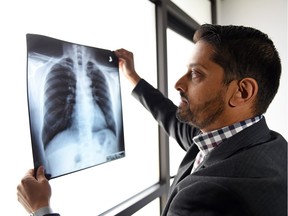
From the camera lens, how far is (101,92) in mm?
815

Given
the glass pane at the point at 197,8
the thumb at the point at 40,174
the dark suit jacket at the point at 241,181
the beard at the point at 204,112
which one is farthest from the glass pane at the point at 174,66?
the thumb at the point at 40,174

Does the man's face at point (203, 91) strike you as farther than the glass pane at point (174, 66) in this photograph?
No

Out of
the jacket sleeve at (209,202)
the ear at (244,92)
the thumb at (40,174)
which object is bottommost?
the jacket sleeve at (209,202)

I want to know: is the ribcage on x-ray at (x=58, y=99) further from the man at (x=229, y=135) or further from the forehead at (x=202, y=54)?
the forehead at (x=202, y=54)

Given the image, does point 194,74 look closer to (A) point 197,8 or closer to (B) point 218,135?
(B) point 218,135

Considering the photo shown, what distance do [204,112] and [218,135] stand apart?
0.24 ft

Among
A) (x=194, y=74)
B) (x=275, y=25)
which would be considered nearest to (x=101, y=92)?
(x=194, y=74)

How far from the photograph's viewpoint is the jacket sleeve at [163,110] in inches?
38.9

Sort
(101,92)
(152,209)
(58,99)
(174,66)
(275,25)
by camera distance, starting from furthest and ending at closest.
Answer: (275,25) < (174,66) < (152,209) < (101,92) < (58,99)

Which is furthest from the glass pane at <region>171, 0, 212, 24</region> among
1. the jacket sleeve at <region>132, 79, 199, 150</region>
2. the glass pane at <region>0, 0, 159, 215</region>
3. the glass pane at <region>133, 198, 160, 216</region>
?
the glass pane at <region>133, 198, 160, 216</region>

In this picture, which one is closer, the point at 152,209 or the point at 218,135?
the point at 218,135

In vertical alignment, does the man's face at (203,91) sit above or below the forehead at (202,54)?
below

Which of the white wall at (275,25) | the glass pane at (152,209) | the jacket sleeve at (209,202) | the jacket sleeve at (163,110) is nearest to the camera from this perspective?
the jacket sleeve at (209,202)

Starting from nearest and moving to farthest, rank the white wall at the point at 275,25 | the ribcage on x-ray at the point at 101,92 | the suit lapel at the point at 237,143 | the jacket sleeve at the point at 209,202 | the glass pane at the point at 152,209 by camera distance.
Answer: the jacket sleeve at the point at 209,202 → the suit lapel at the point at 237,143 → the ribcage on x-ray at the point at 101,92 → the glass pane at the point at 152,209 → the white wall at the point at 275,25
